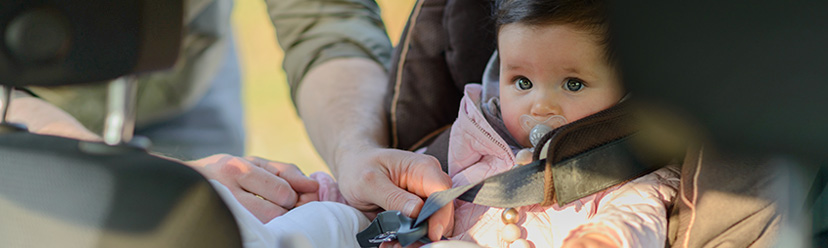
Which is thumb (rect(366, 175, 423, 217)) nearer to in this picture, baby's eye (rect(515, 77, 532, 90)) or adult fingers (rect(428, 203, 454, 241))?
adult fingers (rect(428, 203, 454, 241))

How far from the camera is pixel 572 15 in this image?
77 centimetres

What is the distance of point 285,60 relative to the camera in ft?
4.64

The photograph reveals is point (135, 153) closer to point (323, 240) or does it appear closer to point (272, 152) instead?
point (323, 240)

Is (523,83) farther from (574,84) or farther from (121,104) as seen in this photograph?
(121,104)

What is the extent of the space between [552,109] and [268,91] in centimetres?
228

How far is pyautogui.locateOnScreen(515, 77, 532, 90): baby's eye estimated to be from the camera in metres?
0.84

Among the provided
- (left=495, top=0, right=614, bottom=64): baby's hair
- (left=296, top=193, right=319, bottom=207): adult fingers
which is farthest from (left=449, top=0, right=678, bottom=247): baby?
(left=296, top=193, right=319, bottom=207): adult fingers

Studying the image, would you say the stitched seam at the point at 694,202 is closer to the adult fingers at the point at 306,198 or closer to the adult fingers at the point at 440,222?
the adult fingers at the point at 440,222

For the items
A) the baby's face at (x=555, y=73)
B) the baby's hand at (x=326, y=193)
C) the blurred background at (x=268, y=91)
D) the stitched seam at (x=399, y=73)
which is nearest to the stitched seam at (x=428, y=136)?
the stitched seam at (x=399, y=73)

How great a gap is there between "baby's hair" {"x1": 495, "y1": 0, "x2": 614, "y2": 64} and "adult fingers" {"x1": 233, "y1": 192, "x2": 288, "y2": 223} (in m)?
0.40

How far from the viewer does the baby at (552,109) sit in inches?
29.2

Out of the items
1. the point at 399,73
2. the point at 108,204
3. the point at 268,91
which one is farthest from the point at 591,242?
the point at 268,91

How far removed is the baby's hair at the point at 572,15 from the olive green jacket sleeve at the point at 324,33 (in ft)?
1.93

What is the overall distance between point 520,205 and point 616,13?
0.24 metres
